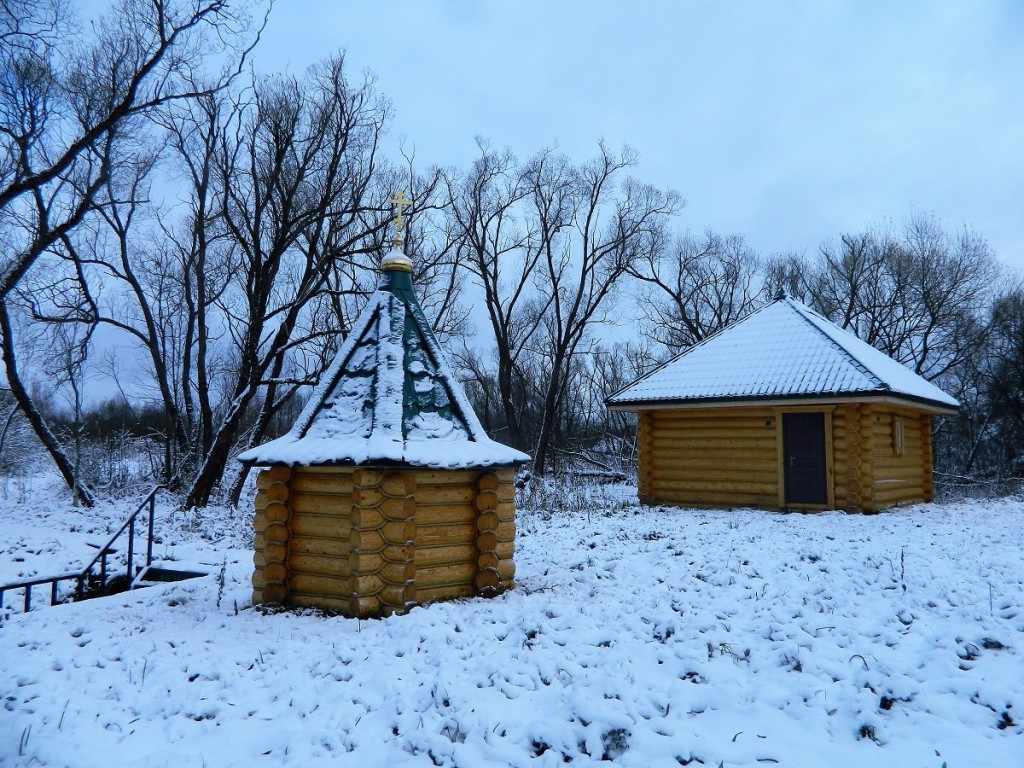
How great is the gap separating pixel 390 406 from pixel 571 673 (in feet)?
11.1

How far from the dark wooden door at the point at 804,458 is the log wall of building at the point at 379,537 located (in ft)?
28.2

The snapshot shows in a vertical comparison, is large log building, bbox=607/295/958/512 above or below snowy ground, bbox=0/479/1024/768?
above

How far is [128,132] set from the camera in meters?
13.4

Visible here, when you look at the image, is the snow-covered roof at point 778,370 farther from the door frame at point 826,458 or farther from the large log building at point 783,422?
the door frame at point 826,458

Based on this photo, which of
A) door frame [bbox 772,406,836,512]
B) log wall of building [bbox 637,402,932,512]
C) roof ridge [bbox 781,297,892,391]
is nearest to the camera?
roof ridge [bbox 781,297,892,391]

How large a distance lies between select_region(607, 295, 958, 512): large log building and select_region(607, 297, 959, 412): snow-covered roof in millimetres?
30

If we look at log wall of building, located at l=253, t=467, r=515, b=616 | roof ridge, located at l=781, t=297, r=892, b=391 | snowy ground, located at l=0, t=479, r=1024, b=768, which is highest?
roof ridge, located at l=781, t=297, r=892, b=391

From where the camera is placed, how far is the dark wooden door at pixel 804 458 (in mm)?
13516

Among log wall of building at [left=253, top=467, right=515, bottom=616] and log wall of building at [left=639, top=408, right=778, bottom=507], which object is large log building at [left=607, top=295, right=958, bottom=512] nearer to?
log wall of building at [left=639, top=408, right=778, bottom=507]

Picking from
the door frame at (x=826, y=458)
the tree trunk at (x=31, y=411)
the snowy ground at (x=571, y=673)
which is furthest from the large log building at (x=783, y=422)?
the tree trunk at (x=31, y=411)

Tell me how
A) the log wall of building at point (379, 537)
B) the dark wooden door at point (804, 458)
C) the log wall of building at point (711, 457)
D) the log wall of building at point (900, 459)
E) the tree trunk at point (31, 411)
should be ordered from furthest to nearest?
the tree trunk at point (31, 411)
the log wall of building at point (711, 457)
the log wall of building at point (900, 459)
the dark wooden door at point (804, 458)
the log wall of building at point (379, 537)

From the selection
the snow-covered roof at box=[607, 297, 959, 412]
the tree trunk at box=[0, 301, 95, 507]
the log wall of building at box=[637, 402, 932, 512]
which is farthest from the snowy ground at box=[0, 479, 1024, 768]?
the tree trunk at box=[0, 301, 95, 507]

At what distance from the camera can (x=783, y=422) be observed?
13.9m

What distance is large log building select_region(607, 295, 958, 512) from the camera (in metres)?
13.2
